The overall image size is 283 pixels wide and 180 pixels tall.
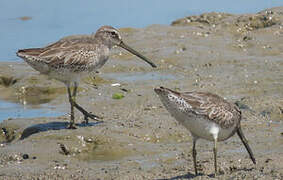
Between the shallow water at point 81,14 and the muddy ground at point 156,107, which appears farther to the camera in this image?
the shallow water at point 81,14

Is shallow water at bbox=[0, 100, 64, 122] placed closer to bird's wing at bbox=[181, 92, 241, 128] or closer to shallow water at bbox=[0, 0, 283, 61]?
bird's wing at bbox=[181, 92, 241, 128]

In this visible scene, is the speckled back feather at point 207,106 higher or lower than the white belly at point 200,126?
higher

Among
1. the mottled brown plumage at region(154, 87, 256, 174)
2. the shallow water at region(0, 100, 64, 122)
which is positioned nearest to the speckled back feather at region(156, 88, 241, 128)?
the mottled brown plumage at region(154, 87, 256, 174)

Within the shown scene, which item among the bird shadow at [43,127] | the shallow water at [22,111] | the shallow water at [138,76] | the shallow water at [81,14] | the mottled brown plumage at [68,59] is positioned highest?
the shallow water at [81,14]

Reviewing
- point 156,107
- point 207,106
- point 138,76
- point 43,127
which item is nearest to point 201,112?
point 207,106

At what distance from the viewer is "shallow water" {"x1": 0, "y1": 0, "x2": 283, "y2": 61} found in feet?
57.2

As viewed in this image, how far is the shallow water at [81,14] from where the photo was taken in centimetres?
1742

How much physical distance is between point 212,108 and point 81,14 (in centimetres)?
1188

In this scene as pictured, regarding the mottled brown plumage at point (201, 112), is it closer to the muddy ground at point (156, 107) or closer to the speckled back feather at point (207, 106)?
the speckled back feather at point (207, 106)

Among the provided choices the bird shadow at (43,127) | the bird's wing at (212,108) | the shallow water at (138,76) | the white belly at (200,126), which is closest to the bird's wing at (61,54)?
the bird shadow at (43,127)

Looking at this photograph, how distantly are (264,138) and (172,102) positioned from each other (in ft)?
8.63

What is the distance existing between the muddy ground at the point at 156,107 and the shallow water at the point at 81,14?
1.90m

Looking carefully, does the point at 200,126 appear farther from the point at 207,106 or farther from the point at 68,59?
the point at 68,59

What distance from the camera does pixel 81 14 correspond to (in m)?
19.3
